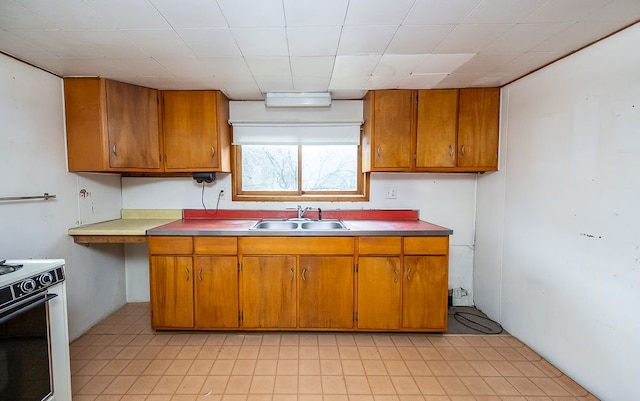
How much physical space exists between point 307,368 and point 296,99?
225cm

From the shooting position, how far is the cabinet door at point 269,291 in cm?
237

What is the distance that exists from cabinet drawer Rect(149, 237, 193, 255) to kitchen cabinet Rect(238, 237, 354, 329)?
1.44 feet

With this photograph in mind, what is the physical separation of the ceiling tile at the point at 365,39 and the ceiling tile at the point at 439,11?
0.14m

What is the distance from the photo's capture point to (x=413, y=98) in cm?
258

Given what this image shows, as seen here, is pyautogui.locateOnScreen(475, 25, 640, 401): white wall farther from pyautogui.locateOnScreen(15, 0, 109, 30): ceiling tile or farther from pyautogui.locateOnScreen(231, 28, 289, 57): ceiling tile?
pyautogui.locateOnScreen(15, 0, 109, 30): ceiling tile

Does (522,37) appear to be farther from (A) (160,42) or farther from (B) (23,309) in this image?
(B) (23,309)

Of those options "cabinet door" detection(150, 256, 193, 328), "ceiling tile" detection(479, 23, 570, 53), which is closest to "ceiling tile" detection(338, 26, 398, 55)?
"ceiling tile" detection(479, 23, 570, 53)

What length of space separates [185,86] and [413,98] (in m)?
2.05

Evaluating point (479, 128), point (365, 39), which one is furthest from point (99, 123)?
point (479, 128)

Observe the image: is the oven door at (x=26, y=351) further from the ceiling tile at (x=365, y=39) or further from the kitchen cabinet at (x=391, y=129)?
the kitchen cabinet at (x=391, y=129)

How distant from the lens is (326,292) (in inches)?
93.9

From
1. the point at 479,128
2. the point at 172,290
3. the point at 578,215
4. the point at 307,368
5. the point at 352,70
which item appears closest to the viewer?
the point at 578,215

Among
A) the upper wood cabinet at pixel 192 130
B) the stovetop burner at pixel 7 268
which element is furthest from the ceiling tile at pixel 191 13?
the stovetop burner at pixel 7 268

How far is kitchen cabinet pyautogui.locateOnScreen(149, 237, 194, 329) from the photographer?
2.36 metres
